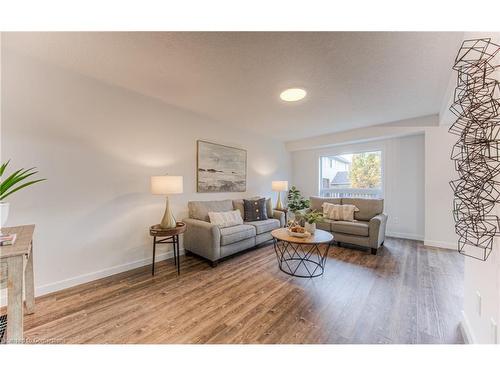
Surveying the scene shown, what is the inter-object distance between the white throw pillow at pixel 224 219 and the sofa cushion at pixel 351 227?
69.0 inches

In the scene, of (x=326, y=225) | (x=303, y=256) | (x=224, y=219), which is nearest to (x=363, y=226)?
(x=326, y=225)

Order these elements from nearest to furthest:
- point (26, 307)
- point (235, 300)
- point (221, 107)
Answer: point (26, 307) < point (235, 300) < point (221, 107)

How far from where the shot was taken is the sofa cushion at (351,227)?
10.5 ft

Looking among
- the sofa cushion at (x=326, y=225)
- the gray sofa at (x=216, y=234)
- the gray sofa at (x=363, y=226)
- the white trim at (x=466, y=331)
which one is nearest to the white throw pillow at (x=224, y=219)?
the gray sofa at (x=216, y=234)

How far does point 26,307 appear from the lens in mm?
1688

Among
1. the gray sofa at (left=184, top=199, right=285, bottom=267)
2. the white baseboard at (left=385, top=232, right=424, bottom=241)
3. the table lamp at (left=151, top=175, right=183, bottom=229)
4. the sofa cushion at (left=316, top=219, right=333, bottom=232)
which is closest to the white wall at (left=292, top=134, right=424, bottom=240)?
the white baseboard at (left=385, top=232, right=424, bottom=241)

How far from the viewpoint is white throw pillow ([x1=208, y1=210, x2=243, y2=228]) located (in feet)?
9.95

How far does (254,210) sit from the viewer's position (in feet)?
12.1

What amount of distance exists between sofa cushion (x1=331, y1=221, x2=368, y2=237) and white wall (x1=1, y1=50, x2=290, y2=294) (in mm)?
2790

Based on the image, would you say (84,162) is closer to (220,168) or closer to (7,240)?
(7,240)
